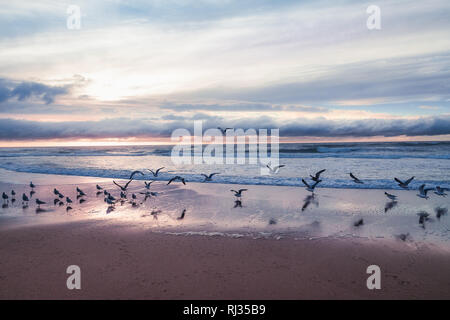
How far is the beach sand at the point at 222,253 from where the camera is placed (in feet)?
16.8

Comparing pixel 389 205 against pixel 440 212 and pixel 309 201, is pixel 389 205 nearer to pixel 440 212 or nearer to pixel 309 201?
pixel 440 212

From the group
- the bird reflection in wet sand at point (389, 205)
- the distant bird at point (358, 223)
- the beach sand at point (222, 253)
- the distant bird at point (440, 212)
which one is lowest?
the beach sand at point (222, 253)

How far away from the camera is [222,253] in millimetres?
6656

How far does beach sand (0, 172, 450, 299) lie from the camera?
511 cm

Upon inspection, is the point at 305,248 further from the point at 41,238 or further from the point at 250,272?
the point at 41,238

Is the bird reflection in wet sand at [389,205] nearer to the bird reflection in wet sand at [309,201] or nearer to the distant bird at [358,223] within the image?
the distant bird at [358,223]

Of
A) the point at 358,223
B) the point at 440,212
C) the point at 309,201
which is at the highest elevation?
Answer: the point at 309,201

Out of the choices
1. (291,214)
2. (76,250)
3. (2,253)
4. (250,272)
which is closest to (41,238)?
(2,253)

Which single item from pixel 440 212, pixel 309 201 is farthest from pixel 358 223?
pixel 440 212

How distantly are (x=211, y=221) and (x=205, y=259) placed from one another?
123 inches

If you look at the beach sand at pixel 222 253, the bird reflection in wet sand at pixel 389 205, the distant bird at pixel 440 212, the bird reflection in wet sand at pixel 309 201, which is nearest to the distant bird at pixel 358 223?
the beach sand at pixel 222 253

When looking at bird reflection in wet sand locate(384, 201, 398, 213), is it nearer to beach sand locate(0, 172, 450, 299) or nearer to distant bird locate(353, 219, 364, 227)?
beach sand locate(0, 172, 450, 299)
